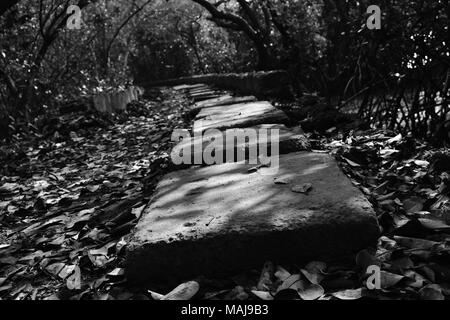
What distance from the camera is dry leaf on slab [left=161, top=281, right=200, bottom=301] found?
109 cm

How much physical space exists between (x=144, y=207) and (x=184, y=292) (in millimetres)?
713

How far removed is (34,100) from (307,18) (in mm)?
3996

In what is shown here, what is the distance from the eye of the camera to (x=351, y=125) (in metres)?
2.87

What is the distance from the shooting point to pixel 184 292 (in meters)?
A: 1.10

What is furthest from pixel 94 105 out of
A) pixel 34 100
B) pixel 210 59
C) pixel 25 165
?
pixel 210 59

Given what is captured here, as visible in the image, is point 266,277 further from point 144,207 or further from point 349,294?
point 144,207

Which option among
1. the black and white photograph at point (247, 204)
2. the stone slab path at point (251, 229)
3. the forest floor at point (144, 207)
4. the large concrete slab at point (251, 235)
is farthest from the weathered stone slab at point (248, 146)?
the large concrete slab at point (251, 235)

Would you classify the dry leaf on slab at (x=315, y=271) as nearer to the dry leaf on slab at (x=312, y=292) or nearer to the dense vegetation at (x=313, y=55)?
the dry leaf on slab at (x=312, y=292)

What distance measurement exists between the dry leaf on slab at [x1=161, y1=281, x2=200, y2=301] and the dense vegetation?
2.01m

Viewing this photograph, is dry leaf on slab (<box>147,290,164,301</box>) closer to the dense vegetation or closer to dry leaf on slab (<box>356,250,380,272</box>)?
dry leaf on slab (<box>356,250,380,272</box>)

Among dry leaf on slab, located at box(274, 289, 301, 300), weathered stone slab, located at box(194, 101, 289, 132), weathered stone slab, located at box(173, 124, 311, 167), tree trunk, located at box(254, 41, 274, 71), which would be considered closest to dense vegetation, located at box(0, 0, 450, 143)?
tree trunk, located at box(254, 41, 274, 71)

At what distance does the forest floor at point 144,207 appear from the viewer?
1101 mm
